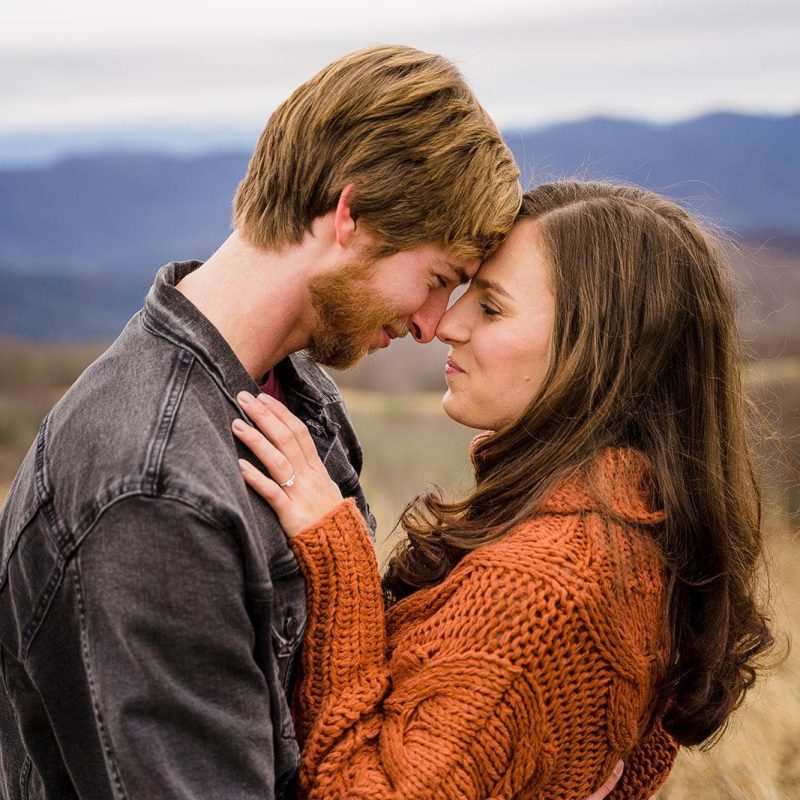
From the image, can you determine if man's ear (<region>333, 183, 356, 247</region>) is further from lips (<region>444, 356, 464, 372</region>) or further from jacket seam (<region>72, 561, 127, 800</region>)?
jacket seam (<region>72, 561, 127, 800</region>)

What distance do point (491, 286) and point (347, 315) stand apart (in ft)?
1.12

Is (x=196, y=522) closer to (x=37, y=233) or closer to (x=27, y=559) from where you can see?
(x=27, y=559)

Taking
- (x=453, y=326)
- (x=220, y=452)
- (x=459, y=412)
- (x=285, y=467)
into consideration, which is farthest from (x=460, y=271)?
(x=220, y=452)

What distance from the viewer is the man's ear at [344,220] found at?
2027mm

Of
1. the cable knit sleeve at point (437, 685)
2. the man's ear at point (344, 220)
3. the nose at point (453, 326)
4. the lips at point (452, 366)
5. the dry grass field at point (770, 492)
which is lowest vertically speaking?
the dry grass field at point (770, 492)

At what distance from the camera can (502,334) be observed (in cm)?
215

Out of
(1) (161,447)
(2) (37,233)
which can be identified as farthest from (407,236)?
(2) (37,233)

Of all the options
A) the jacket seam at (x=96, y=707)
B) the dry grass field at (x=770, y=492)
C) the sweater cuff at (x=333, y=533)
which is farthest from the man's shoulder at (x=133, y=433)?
the dry grass field at (x=770, y=492)

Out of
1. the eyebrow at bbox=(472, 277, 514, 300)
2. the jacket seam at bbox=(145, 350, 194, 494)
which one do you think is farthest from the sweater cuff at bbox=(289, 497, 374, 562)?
the eyebrow at bbox=(472, 277, 514, 300)

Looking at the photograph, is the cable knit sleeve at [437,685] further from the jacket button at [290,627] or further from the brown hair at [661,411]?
the brown hair at [661,411]

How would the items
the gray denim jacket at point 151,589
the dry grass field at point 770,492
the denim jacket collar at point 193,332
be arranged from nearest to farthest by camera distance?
the gray denim jacket at point 151,589, the denim jacket collar at point 193,332, the dry grass field at point 770,492

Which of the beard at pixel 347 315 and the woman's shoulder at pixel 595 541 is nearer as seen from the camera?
the woman's shoulder at pixel 595 541

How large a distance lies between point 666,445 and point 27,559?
131 cm

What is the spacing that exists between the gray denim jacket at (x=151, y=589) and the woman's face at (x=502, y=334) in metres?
0.58
